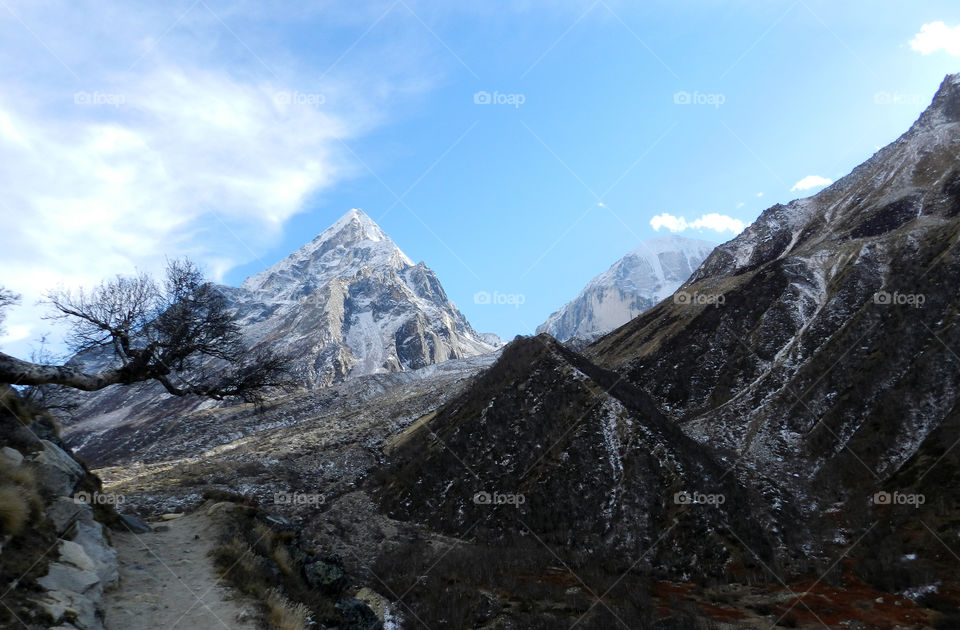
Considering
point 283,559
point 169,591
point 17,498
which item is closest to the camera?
point 17,498

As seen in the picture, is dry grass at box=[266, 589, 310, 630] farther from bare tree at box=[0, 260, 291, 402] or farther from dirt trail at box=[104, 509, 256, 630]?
bare tree at box=[0, 260, 291, 402]

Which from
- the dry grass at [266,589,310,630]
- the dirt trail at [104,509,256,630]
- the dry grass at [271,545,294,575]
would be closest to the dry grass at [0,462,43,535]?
the dirt trail at [104,509,256,630]

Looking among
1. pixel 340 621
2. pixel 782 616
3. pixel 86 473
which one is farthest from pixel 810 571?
pixel 86 473

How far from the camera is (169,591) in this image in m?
9.87

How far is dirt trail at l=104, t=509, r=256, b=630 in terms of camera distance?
864 cm

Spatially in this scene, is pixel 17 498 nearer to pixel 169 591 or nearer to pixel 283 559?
pixel 169 591

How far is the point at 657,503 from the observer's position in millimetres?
27984

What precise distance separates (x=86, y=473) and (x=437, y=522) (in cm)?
2315

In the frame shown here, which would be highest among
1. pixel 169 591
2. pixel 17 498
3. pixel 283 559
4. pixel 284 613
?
pixel 17 498

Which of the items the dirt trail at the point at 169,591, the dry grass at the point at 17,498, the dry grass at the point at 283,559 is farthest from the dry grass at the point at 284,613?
the dry grass at the point at 17,498

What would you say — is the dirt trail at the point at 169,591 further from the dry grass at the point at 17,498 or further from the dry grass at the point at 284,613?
the dry grass at the point at 17,498

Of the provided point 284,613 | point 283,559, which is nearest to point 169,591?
point 284,613

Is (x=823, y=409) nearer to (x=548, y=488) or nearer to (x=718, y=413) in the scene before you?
(x=718, y=413)

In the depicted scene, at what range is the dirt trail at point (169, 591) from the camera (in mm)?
8641
